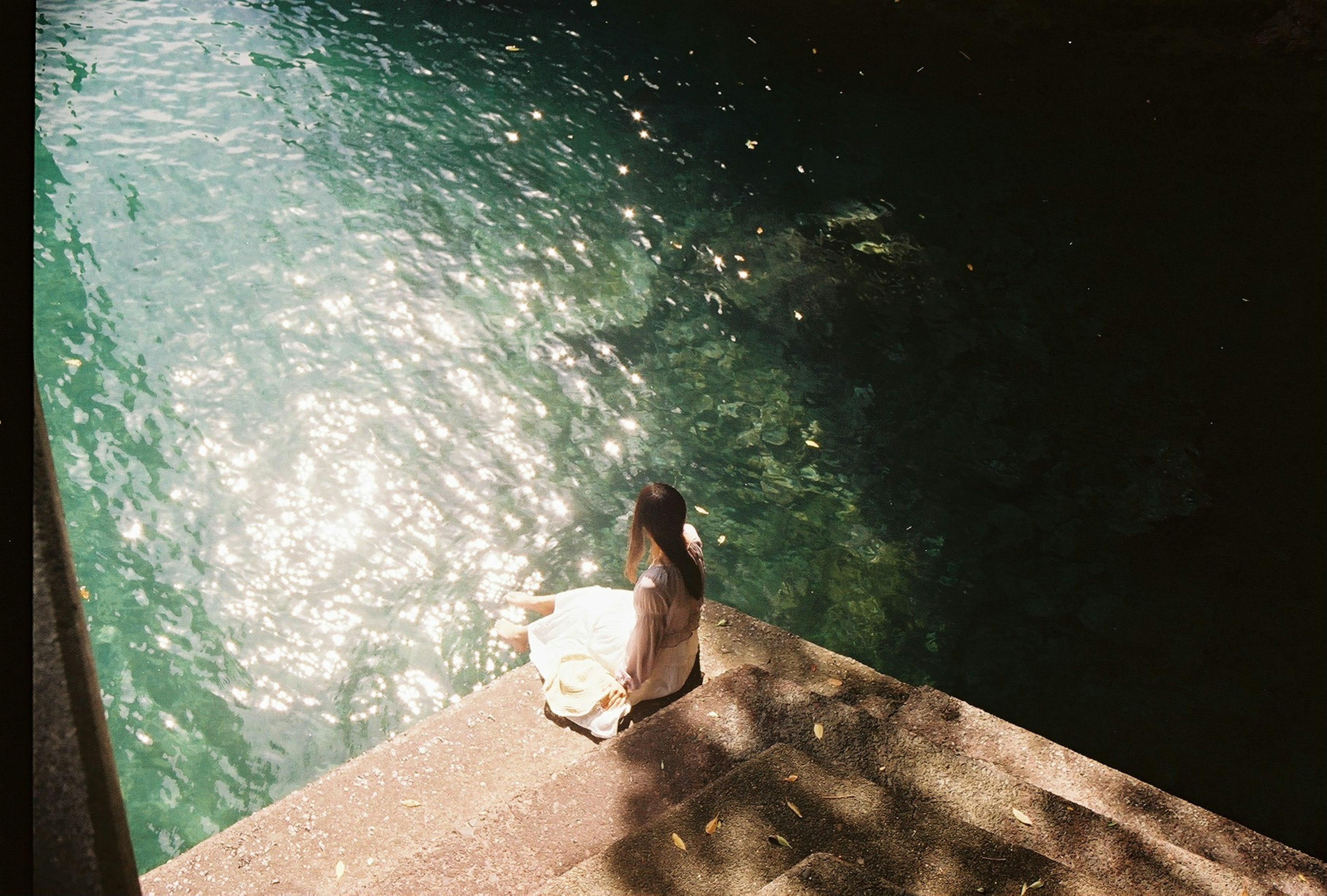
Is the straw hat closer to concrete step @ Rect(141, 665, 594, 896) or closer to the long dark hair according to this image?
concrete step @ Rect(141, 665, 594, 896)

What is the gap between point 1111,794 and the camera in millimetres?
4250

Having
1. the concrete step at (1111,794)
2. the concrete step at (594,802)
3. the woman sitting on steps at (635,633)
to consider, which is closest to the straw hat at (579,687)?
the woman sitting on steps at (635,633)

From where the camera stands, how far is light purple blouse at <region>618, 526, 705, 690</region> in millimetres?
4469

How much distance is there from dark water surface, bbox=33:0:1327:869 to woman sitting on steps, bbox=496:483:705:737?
880 millimetres

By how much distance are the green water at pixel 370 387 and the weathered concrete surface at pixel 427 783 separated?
2.85 ft

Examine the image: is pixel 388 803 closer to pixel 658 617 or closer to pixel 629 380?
pixel 658 617

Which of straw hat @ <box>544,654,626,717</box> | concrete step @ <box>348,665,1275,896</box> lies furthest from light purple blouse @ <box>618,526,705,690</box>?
concrete step @ <box>348,665,1275,896</box>

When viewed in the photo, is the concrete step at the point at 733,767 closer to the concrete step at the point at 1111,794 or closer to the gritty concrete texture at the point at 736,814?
the gritty concrete texture at the point at 736,814

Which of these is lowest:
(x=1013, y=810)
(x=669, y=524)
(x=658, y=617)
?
(x=658, y=617)

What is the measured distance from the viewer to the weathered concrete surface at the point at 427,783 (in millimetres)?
3676

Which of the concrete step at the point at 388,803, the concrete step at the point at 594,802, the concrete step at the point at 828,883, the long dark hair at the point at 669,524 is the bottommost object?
the concrete step at the point at 388,803

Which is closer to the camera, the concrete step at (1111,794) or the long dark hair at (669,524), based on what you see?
the concrete step at (1111,794)

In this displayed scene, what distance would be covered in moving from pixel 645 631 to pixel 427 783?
133cm

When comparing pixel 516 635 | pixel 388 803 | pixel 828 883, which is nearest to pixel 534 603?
pixel 516 635
